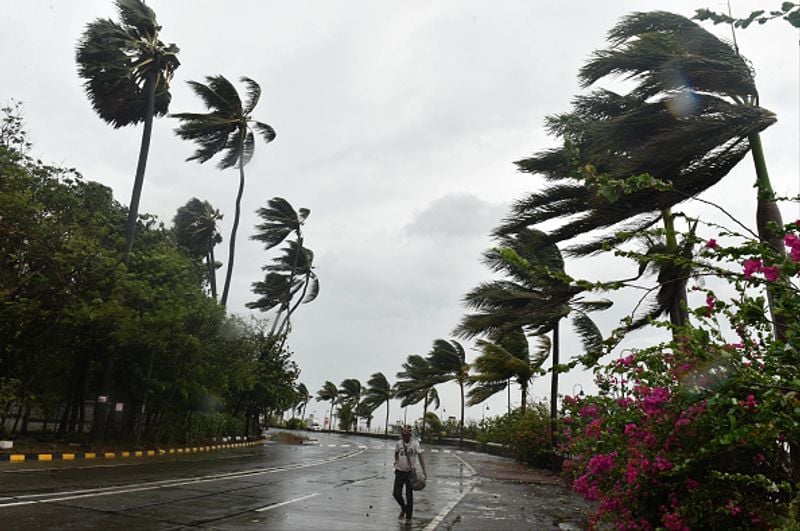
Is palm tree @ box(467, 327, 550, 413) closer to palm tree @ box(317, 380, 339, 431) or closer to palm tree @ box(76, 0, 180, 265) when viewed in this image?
palm tree @ box(76, 0, 180, 265)

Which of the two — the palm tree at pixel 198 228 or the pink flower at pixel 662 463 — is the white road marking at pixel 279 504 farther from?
the palm tree at pixel 198 228

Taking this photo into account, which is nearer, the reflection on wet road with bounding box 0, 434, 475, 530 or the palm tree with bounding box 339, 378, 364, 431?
the reflection on wet road with bounding box 0, 434, 475, 530

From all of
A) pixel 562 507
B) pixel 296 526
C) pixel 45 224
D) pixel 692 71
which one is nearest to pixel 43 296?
pixel 45 224

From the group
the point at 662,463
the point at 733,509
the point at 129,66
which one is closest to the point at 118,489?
the point at 662,463

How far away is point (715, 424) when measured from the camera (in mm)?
5551

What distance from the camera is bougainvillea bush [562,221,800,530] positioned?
4.70m

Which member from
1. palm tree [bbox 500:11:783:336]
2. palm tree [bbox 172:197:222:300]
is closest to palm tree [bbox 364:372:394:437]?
palm tree [bbox 172:197:222:300]

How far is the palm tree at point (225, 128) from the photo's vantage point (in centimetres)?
3080

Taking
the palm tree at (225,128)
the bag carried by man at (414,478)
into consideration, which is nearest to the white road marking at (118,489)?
the bag carried by man at (414,478)

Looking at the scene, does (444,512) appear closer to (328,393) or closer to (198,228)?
(198,228)

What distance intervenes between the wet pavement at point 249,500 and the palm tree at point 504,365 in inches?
336

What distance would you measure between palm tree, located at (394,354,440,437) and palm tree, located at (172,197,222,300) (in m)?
23.6

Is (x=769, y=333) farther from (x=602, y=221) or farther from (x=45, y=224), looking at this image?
(x=45, y=224)

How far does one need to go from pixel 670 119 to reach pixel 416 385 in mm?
51027
